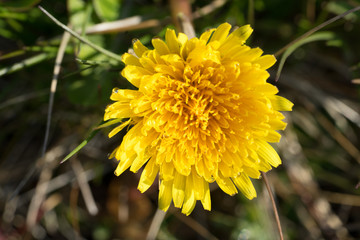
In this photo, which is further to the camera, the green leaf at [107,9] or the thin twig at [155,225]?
the thin twig at [155,225]

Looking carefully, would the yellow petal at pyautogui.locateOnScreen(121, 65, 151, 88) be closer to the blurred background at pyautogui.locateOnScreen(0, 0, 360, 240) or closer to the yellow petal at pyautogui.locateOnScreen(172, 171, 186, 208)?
the yellow petal at pyautogui.locateOnScreen(172, 171, 186, 208)

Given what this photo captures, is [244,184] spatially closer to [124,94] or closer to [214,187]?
[124,94]

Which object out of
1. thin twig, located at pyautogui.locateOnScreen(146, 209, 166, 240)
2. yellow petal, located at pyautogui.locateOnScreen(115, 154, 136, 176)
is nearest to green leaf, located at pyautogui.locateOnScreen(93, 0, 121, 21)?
yellow petal, located at pyautogui.locateOnScreen(115, 154, 136, 176)

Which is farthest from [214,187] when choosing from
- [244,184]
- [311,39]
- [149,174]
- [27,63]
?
[27,63]

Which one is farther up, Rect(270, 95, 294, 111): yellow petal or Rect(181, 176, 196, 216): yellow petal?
Rect(270, 95, 294, 111): yellow petal

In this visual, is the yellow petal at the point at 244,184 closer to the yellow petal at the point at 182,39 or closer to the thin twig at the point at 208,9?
the yellow petal at the point at 182,39

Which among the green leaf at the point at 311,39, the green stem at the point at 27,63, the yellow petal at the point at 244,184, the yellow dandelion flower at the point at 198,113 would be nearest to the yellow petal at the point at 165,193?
the yellow dandelion flower at the point at 198,113
